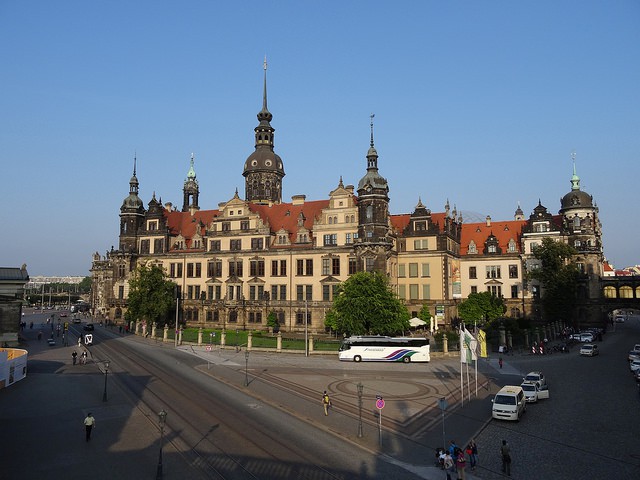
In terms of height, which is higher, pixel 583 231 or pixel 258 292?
pixel 583 231

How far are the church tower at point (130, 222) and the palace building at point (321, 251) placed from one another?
0.19 meters

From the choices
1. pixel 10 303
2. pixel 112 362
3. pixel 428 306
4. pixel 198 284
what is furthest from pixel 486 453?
pixel 198 284

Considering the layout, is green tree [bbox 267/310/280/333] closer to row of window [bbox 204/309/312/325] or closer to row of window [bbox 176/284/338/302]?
row of window [bbox 204/309/312/325]

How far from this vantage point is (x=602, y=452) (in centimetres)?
2366

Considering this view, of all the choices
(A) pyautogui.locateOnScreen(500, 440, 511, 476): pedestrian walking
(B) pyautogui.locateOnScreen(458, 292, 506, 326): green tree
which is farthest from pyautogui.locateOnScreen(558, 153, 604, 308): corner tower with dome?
(A) pyautogui.locateOnScreen(500, 440, 511, 476): pedestrian walking

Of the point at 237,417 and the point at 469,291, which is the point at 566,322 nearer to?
the point at 469,291

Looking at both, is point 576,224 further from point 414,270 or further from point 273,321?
point 273,321

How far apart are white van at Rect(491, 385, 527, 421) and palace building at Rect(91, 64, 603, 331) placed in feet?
134

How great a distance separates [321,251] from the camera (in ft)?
248

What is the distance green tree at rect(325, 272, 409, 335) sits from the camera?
56688 mm

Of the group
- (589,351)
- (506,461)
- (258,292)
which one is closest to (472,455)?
(506,461)

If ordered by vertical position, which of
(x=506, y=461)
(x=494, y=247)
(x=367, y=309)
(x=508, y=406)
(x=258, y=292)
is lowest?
(x=506, y=461)

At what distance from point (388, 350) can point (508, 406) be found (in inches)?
883

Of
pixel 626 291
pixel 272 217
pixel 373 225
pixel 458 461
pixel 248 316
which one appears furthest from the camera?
pixel 626 291
